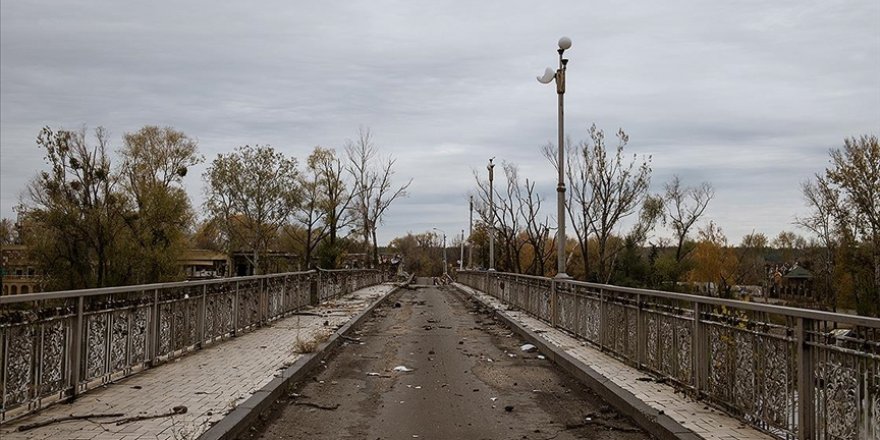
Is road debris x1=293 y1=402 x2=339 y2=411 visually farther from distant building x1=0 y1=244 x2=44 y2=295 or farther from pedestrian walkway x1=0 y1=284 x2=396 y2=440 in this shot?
distant building x1=0 y1=244 x2=44 y2=295

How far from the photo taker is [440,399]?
29.2 ft

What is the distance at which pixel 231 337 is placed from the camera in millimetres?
13961

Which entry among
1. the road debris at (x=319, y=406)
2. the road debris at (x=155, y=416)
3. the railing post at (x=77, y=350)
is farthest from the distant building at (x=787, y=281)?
the railing post at (x=77, y=350)

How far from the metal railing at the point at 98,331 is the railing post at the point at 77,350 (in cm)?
1

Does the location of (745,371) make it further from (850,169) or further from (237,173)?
(237,173)

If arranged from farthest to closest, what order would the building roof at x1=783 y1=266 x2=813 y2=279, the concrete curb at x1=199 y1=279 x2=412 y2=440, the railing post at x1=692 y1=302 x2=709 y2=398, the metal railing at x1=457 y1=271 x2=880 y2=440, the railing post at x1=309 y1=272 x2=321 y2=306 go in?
the building roof at x1=783 y1=266 x2=813 y2=279 → the railing post at x1=309 y1=272 x2=321 y2=306 → the railing post at x1=692 y1=302 x2=709 y2=398 → the concrete curb at x1=199 y1=279 x2=412 y2=440 → the metal railing at x1=457 y1=271 x2=880 y2=440

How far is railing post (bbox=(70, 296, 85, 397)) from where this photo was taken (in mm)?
7602

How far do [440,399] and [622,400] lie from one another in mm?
2219

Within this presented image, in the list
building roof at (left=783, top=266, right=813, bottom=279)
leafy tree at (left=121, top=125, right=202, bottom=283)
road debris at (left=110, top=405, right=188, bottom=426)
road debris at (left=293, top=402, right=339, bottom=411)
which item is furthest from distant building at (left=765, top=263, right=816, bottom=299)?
road debris at (left=110, top=405, right=188, bottom=426)

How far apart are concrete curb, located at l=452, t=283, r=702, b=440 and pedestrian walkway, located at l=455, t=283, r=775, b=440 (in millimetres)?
94

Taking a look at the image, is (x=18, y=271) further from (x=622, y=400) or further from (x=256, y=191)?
(x=622, y=400)

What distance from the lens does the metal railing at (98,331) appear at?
6.57 metres

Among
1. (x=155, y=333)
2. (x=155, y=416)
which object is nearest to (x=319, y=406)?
(x=155, y=416)

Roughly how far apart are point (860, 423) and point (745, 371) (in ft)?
5.82
